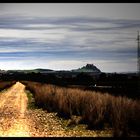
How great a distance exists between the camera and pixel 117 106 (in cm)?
1217

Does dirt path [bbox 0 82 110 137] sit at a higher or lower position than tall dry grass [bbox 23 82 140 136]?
lower

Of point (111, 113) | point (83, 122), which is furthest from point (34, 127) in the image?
point (111, 113)

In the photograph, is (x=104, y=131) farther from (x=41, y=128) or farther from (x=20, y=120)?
(x=20, y=120)

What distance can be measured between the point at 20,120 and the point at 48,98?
6824 millimetres

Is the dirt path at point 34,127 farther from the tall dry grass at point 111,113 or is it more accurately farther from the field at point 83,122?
the tall dry grass at point 111,113

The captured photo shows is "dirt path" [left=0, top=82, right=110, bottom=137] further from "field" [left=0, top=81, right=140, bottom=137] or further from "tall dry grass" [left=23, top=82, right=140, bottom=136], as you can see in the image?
"tall dry grass" [left=23, top=82, right=140, bottom=136]

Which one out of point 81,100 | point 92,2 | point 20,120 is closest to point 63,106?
point 81,100

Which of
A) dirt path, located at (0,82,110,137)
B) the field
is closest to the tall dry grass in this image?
the field

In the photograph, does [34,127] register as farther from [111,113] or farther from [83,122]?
[111,113]

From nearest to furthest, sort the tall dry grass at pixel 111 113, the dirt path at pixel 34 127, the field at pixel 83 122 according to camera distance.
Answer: the tall dry grass at pixel 111 113, the field at pixel 83 122, the dirt path at pixel 34 127

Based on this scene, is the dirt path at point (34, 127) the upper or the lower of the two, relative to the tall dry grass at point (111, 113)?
lower

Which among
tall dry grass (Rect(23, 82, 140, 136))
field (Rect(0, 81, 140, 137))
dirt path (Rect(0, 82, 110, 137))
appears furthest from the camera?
dirt path (Rect(0, 82, 110, 137))

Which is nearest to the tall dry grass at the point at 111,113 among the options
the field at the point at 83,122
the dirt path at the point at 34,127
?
the field at the point at 83,122

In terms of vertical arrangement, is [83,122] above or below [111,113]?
below
